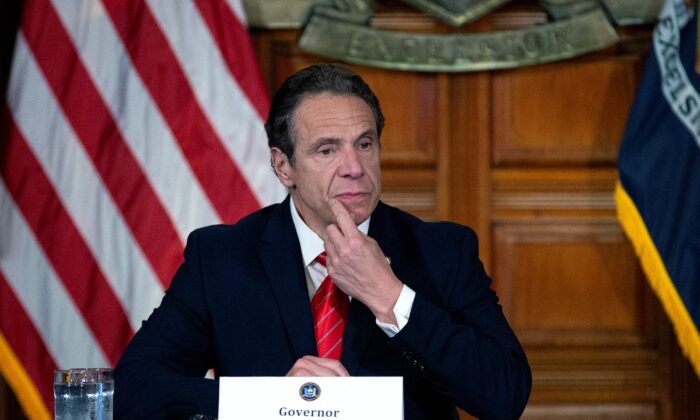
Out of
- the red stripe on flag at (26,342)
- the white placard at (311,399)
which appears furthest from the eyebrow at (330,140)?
the red stripe on flag at (26,342)

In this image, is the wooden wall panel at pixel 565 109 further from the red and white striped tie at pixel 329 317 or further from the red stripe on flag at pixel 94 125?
the red and white striped tie at pixel 329 317

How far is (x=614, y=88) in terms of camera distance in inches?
155

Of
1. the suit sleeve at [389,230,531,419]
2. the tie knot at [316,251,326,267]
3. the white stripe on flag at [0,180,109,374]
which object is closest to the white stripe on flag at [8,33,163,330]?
the white stripe on flag at [0,180,109,374]

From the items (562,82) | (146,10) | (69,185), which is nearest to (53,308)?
(69,185)

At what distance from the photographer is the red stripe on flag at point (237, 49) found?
3.71m

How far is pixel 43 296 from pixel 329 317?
184 cm

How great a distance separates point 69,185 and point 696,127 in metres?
2.24

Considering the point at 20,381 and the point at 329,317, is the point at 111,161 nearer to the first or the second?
the point at 20,381

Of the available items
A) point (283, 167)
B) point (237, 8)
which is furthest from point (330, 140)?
point (237, 8)

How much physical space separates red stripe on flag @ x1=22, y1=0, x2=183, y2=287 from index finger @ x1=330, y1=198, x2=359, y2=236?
1.74m

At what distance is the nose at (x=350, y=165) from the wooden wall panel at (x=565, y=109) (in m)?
1.97

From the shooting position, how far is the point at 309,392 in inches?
60.5

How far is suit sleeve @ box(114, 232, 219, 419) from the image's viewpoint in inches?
75.5

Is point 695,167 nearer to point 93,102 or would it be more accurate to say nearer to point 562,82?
point 562,82
